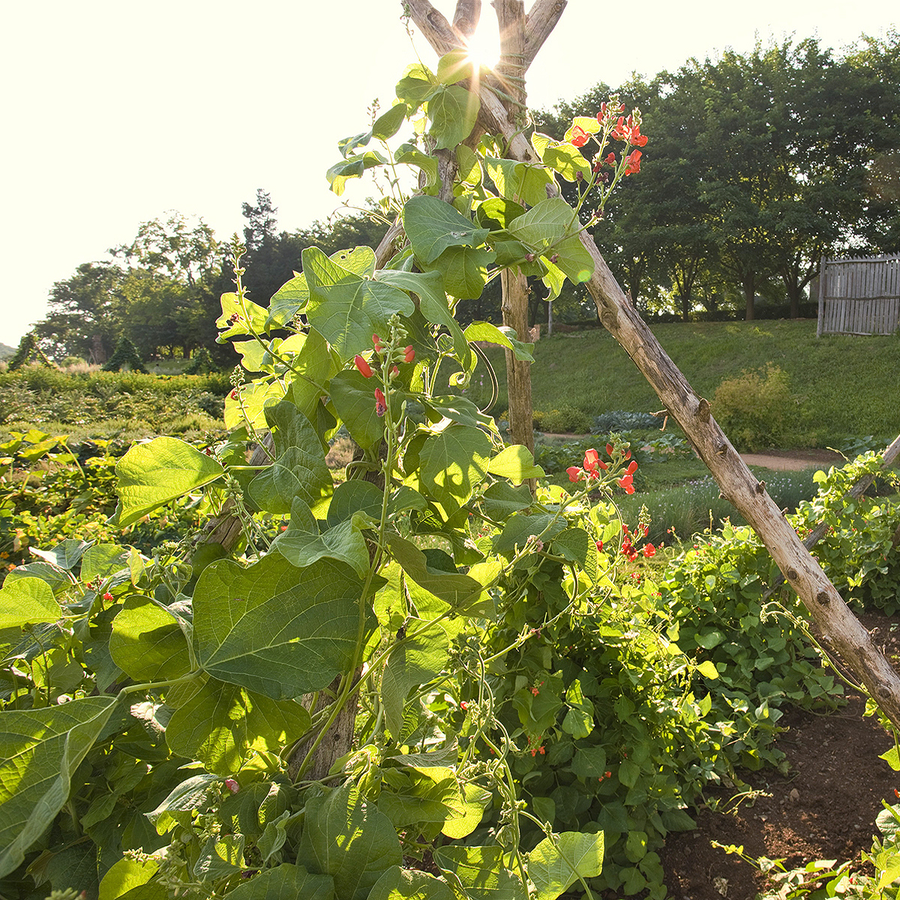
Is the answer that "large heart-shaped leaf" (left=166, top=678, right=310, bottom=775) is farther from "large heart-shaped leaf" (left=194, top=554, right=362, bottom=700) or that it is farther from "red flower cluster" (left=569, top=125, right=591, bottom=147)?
"red flower cluster" (left=569, top=125, right=591, bottom=147)

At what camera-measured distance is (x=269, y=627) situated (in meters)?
0.63

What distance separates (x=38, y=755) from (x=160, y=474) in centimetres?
35

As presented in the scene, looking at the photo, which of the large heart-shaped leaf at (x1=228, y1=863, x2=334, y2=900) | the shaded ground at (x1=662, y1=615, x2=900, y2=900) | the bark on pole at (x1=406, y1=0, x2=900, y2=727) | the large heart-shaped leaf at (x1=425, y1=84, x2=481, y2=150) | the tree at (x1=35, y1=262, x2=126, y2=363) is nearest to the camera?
Result: the large heart-shaped leaf at (x1=228, y1=863, x2=334, y2=900)

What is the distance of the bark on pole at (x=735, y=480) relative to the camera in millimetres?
1726

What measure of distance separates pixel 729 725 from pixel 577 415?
446 inches

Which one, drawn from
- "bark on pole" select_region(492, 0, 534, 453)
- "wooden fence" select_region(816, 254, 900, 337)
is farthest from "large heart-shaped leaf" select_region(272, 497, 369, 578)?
"wooden fence" select_region(816, 254, 900, 337)

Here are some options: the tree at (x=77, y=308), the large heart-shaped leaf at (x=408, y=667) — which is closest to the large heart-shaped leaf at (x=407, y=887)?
the large heart-shaped leaf at (x=408, y=667)

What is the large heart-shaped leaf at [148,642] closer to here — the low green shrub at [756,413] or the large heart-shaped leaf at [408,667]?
the large heart-shaped leaf at [408,667]

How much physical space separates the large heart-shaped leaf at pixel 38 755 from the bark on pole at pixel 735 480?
4.88ft

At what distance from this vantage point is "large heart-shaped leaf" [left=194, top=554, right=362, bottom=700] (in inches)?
24.2

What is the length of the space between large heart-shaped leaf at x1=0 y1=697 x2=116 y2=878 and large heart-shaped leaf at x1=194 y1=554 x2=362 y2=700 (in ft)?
0.34

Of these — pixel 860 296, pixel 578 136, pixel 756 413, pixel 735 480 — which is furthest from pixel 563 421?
pixel 578 136

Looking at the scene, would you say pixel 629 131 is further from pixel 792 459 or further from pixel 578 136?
pixel 792 459

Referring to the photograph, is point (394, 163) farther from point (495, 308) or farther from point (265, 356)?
point (495, 308)
